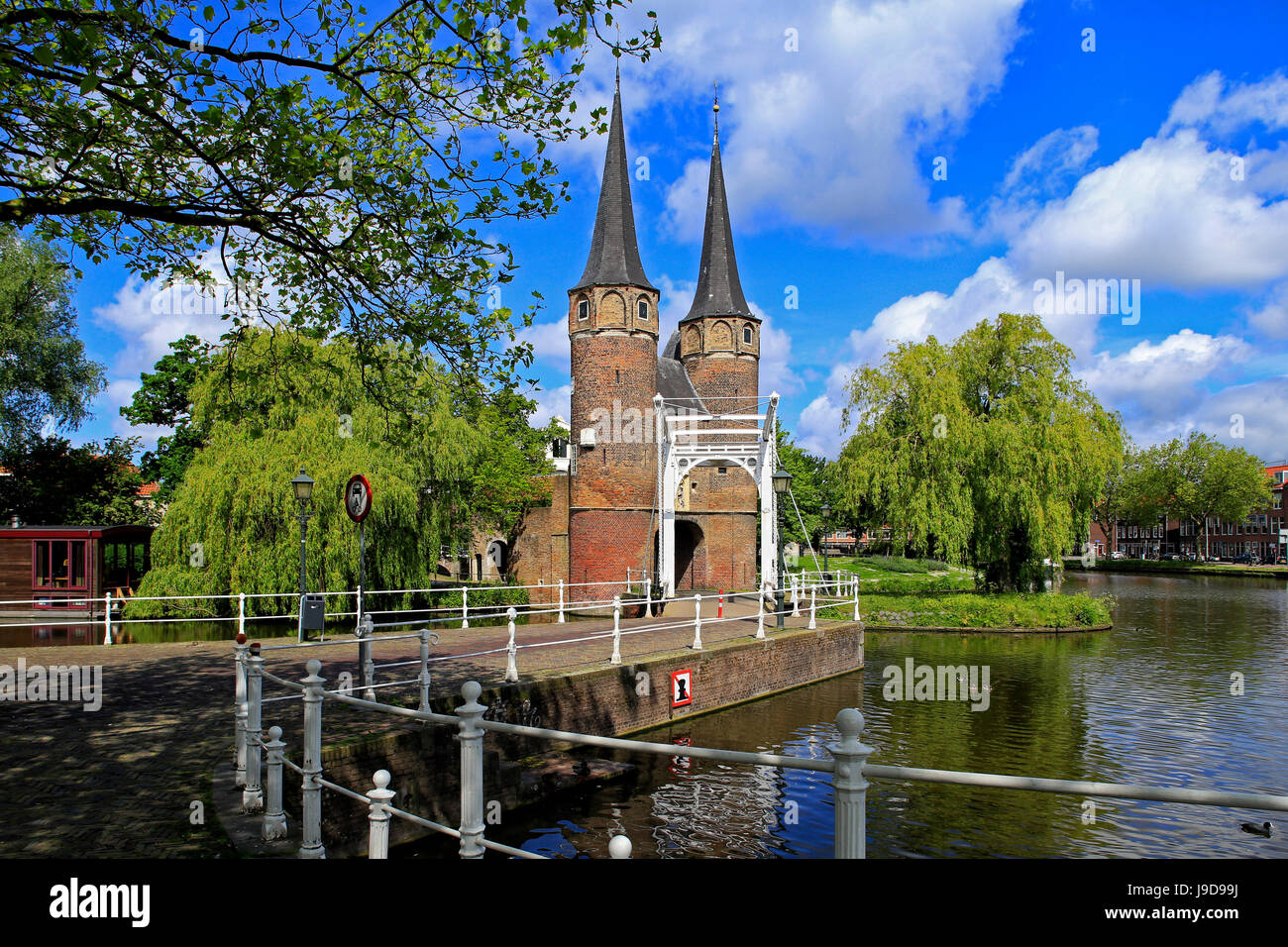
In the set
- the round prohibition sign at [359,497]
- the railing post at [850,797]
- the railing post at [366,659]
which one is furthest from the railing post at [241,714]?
the railing post at [850,797]

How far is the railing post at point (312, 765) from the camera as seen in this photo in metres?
5.10

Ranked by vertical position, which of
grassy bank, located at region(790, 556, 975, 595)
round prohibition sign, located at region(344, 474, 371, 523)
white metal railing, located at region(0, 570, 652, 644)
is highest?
round prohibition sign, located at region(344, 474, 371, 523)

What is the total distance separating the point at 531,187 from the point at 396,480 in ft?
43.2

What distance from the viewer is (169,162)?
7949mm

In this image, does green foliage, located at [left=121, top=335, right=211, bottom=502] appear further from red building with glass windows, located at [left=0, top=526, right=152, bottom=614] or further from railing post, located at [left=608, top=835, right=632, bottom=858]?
railing post, located at [left=608, top=835, right=632, bottom=858]

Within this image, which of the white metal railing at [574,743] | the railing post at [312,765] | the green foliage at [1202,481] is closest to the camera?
the white metal railing at [574,743]

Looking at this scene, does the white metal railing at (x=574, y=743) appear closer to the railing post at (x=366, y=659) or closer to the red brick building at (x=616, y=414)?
the railing post at (x=366, y=659)

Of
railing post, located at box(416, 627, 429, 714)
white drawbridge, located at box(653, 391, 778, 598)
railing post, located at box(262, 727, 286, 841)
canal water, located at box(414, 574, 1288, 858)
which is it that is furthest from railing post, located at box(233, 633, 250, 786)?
white drawbridge, located at box(653, 391, 778, 598)

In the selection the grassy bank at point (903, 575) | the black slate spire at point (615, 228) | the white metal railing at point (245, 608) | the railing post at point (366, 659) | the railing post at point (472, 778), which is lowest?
the grassy bank at point (903, 575)

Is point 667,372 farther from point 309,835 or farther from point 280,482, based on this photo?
point 309,835

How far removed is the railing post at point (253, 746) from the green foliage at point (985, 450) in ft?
82.0

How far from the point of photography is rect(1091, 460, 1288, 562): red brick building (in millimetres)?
71750

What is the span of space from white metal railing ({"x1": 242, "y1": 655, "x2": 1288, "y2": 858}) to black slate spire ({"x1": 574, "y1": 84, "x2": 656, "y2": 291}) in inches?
965
